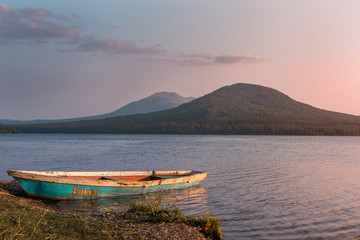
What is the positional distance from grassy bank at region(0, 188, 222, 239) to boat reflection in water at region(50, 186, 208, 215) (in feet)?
8.35

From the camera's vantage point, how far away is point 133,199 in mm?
16609

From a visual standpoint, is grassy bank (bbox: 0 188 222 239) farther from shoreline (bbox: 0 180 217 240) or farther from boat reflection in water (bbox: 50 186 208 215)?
boat reflection in water (bbox: 50 186 208 215)


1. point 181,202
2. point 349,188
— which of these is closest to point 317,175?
point 349,188

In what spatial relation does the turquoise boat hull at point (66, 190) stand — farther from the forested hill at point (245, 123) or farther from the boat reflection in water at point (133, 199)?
the forested hill at point (245, 123)

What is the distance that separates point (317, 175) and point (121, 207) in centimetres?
1874

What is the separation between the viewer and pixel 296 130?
15538cm

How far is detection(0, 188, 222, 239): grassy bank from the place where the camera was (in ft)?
27.8

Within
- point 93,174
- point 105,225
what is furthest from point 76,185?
point 105,225

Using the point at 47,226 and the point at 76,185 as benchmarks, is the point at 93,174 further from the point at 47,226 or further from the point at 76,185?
the point at 47,226

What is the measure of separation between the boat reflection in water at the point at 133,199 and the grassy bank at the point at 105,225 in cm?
254

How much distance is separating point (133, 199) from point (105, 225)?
6804 mm

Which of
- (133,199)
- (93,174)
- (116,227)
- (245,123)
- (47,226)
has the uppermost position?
(245,123)

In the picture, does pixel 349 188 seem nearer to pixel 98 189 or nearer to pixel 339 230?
pixel 339 230

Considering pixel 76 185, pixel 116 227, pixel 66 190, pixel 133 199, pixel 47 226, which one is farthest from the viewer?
pixel 133 199
